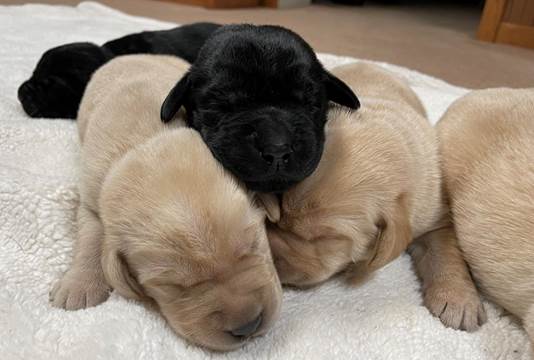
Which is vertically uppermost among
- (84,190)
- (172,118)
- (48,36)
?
(172,118)

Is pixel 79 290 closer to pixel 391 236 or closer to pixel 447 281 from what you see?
pixel 391 236

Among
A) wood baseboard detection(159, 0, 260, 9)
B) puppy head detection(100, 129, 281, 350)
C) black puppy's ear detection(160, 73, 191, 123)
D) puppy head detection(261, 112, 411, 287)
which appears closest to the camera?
puppy head detection(100, 129, 281, 350)

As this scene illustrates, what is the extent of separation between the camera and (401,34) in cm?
598

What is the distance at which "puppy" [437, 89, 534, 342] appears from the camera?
1.51 metres

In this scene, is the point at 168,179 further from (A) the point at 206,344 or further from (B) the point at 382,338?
(B) the point at 382,338

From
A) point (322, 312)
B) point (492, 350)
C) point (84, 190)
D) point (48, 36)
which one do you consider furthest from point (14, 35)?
point (492, 350)

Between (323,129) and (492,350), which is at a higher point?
(323,129)

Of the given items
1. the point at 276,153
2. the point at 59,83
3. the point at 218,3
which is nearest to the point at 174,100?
the point at 276,153

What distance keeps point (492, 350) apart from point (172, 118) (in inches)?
46.3

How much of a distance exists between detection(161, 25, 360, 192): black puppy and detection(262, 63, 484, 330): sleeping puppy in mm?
70

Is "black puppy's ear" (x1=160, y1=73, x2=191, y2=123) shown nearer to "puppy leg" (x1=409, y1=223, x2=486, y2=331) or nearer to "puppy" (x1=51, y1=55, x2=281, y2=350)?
"puppy" (x1=51, y1=55, x2=281, y2=350)

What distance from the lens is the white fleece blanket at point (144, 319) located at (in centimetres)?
134

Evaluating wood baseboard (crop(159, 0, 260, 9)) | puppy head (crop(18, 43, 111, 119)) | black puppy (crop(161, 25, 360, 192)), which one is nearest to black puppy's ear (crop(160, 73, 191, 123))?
black puppy (crop(161, 25, 360, 192))

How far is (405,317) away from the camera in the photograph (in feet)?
5.05
